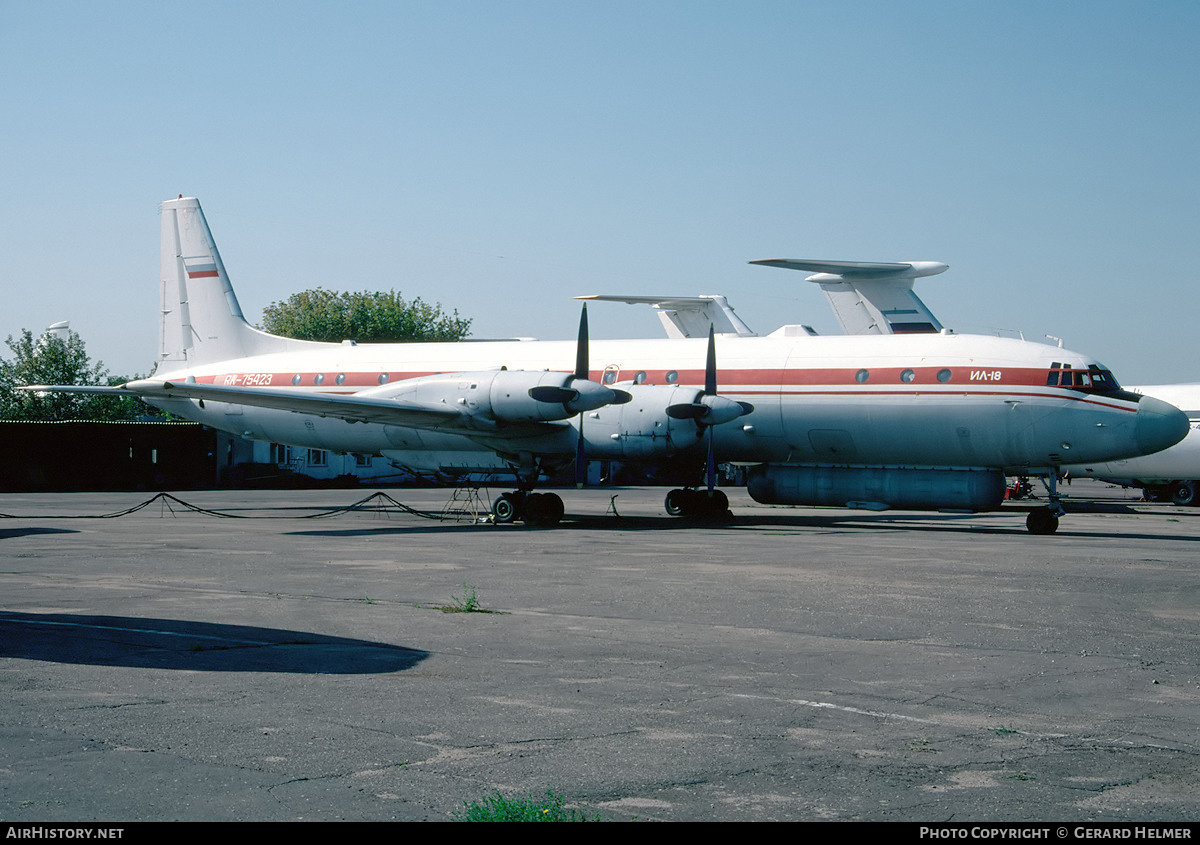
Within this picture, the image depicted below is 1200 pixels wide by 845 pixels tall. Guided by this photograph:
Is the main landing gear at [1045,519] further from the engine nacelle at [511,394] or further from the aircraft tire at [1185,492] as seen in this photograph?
the aircraft tire at [1185,492]

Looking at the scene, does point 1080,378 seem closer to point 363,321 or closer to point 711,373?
point 711,373

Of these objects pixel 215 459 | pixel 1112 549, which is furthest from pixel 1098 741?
pixel 215 459

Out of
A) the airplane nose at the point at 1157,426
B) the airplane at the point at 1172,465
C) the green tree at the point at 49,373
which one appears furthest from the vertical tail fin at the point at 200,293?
the green tree at the point at 49,373

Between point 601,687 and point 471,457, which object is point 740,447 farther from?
point 601,687

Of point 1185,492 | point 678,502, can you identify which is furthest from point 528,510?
point 1185,492

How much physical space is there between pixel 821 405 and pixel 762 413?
5.02ft

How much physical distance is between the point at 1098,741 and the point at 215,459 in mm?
52775

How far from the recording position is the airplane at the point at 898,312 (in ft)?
125

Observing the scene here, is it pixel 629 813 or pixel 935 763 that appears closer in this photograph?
pixel 629 813

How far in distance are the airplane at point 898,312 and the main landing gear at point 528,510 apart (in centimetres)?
1516

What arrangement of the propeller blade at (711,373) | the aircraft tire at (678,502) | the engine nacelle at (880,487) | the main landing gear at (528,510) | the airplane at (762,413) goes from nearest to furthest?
1. the airplane at (762,413)
2. the engine nacelle at (880,487)
3. the propeller blade at (711,373)
4. the main landing gear at (528,510)
5. the aircraft tire at (678,502)

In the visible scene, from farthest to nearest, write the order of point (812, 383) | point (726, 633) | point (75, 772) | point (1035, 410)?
point (812, 383)
point (1035, 410)
point (726, 633)
point (75, 772)

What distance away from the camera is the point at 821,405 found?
1038 inches

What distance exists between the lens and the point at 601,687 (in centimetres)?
847
